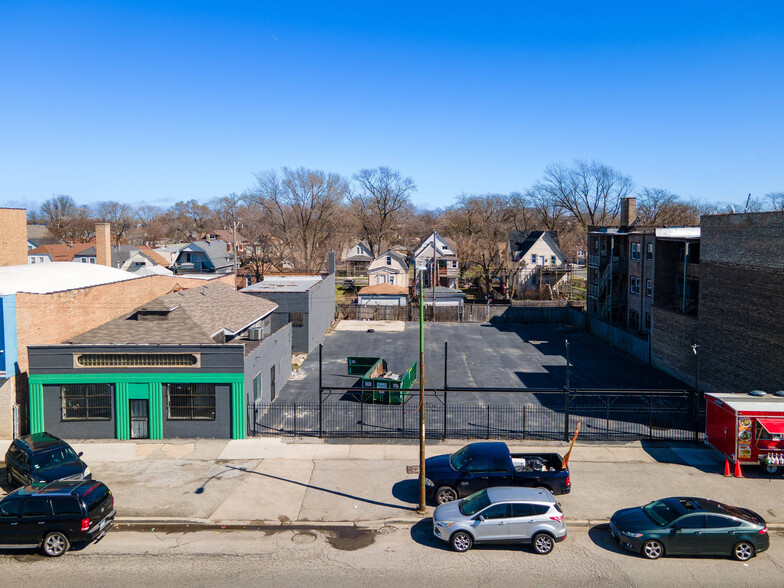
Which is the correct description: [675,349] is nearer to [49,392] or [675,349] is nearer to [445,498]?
[445,498]

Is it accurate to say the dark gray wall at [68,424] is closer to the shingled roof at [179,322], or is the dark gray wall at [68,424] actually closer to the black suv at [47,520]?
the shingled roof at [179,322]

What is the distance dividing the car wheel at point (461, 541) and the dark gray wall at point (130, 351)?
40.2 feet

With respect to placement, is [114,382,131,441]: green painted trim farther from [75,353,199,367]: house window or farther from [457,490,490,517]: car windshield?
[457,490,490,517]: car windshield

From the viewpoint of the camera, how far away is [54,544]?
1531 cm

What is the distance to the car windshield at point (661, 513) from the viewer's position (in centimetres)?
1541

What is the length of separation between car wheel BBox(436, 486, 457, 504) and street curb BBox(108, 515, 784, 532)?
99 centimetres

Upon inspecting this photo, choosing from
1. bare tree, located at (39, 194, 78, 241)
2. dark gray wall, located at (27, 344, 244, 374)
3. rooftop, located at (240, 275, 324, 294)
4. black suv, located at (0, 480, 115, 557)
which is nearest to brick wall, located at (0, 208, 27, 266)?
rooftop, located at (240, 275, 324, 294)

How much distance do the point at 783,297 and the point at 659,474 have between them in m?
10.5

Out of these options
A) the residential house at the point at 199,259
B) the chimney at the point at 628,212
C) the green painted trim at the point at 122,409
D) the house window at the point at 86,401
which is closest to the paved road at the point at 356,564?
the green painted trim at the point at 122,409

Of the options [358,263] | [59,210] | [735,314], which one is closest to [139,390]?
[735,314]

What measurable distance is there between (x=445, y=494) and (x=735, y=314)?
1898 cm

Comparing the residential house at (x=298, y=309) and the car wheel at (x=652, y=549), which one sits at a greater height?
the residential house at (x=298, y=309)

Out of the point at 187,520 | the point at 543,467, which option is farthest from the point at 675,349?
the point at 187,520

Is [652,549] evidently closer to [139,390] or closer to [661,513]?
[661,513]
